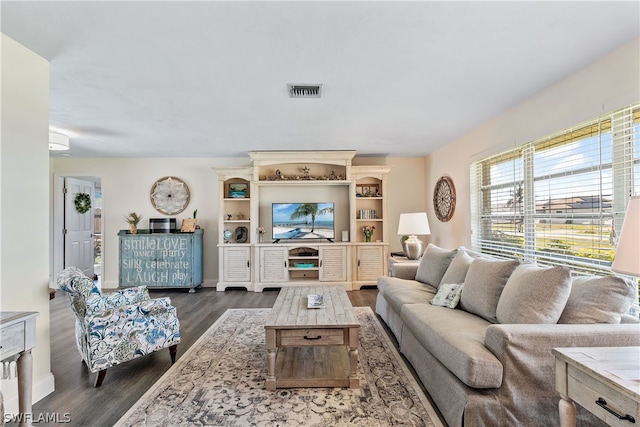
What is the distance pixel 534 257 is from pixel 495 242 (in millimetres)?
668

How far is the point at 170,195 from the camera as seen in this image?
232 inches

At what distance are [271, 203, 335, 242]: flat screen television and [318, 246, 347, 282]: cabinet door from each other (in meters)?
0.32

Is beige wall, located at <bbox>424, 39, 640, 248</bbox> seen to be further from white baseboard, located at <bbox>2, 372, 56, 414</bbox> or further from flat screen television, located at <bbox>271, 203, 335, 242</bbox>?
white baseboard, located at <bbox>2, 372, 56, 414</bbox>

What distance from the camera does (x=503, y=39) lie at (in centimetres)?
200

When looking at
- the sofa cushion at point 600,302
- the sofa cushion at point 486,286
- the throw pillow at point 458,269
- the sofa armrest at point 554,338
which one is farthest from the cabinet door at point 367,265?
the sofa armrest at point 554,338

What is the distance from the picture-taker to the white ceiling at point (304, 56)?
1733 millimetres

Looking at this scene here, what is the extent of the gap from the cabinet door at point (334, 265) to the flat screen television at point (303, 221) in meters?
0.32

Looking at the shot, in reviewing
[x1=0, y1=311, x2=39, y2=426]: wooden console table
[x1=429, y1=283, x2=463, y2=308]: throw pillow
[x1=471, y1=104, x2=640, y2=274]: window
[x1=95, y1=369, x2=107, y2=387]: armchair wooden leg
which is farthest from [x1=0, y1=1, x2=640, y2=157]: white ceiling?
[x1=95, y1=369, x2=107, y2=387]: armchair wooden leg

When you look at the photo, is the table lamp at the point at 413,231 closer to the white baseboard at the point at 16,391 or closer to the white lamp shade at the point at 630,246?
the white lamp shade at the point at 630,246

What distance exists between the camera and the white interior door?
607 centimetres

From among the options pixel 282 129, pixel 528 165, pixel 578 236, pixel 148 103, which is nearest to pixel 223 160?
pixel 282 129

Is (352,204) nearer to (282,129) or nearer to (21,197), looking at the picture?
(282,129)

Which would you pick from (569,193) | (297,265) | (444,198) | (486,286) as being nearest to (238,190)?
(297,265)

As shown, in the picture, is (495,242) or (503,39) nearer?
(503,39)
